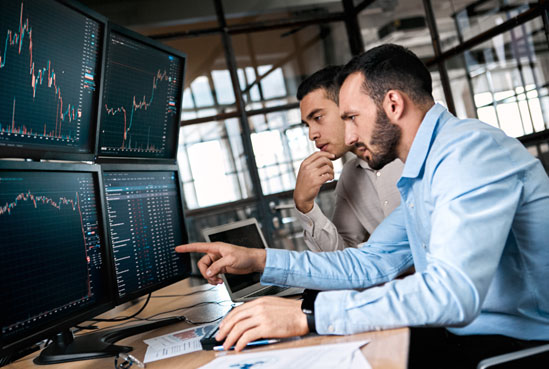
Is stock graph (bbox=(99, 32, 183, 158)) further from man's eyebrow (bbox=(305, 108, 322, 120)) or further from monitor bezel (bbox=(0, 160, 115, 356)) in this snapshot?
man's eyebrow (bbox=(305, 108, 322, 120))

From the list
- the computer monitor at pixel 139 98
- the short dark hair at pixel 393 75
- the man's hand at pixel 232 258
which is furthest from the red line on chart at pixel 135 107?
the short dark hair at pixel 393 75

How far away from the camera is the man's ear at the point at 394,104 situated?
1274 mm

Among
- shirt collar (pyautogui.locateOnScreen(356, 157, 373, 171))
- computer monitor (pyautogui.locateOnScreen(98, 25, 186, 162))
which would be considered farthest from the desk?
shirt collar (pyautogui.locateOnScreen(356, 157, 373, 171))

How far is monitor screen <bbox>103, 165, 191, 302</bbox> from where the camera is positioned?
1.33 m

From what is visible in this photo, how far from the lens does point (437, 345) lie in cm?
131

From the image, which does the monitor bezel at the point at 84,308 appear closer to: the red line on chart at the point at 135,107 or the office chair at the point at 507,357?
the red line on chart at the point at 135,107

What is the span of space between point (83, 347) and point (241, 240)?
29.8 inches

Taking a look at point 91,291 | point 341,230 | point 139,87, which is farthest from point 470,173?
point 341,230

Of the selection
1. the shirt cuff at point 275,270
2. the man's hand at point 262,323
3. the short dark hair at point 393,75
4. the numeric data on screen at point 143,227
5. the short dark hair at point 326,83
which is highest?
the short dark hair at point 326,83

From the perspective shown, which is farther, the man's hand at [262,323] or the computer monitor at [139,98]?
the computer monitor at [139,98]

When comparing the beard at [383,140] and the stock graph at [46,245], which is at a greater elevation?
the beard at [383,140]

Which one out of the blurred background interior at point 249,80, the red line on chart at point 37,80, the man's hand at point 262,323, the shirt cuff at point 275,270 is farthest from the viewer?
Answer: the blurred background interior at point 249,80

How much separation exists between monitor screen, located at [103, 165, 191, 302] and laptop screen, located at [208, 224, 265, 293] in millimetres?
155

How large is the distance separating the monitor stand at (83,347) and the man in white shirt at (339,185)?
0.97 m
